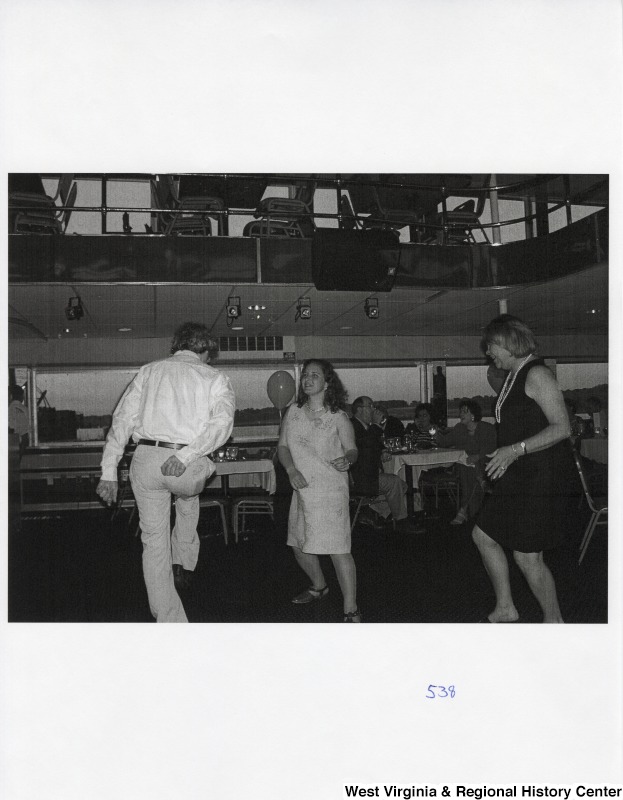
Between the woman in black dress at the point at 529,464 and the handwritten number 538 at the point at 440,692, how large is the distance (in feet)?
2.06

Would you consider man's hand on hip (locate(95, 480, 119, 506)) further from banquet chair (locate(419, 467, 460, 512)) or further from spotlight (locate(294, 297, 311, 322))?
spotlight (locate(294, 297, 311, 322))

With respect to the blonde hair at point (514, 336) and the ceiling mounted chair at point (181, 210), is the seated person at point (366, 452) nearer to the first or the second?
the ceiling mounted chair at point (181, 210)

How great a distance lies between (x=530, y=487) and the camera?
9.59ft

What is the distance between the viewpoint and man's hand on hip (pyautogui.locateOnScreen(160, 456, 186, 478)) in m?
2.89

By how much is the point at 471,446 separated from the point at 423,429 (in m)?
1.12

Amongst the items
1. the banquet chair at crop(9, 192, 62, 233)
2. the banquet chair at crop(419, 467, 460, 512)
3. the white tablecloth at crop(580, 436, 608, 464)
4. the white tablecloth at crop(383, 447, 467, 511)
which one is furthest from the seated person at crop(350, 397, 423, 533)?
the banquet chair at crop(9, 192, 62, 233)

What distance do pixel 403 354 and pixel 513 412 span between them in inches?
279

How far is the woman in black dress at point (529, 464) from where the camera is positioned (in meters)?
2.87

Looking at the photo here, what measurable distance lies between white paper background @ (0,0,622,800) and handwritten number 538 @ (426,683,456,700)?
0.03 meters

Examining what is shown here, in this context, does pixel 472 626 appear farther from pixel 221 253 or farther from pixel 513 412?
pixel 221 253

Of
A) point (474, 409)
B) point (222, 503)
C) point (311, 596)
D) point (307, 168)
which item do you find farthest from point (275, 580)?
point (474, 409)

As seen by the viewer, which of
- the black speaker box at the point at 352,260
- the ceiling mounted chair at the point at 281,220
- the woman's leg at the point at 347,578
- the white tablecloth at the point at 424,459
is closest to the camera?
the woman's leg at the point at 347,578

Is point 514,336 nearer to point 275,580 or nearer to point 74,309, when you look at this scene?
point 275,580

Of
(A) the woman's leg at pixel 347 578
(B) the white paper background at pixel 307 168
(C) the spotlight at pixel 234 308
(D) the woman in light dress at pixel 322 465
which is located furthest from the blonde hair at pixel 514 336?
(C) the spotlight at pixel 234 308
